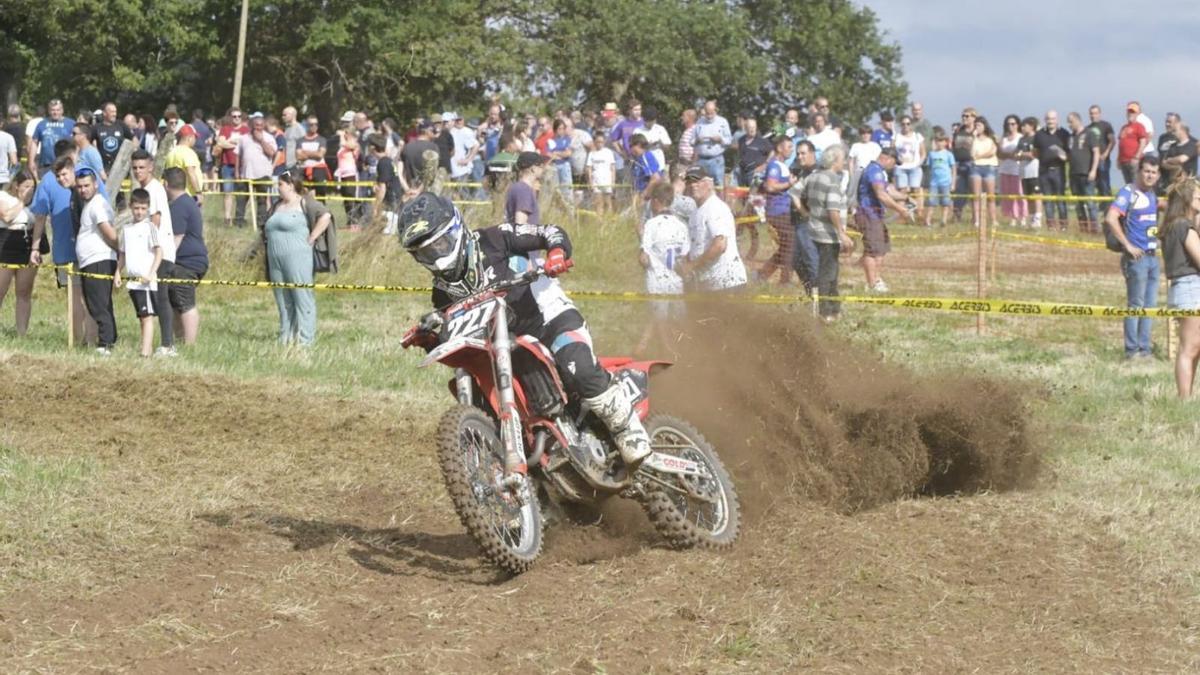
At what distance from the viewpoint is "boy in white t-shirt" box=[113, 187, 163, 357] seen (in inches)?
542

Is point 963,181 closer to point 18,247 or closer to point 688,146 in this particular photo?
point 688,146

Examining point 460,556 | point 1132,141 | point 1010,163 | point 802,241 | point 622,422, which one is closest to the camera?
point 622,422

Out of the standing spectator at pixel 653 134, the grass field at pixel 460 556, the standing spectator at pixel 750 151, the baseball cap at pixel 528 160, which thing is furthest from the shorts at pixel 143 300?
the standing spectator at pixel 750 151

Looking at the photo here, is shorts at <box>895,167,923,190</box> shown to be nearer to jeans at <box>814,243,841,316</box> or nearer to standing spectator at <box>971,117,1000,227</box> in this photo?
standing spectator at <box>971,117,1000,227</box>

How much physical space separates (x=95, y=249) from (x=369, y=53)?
31.2 meters

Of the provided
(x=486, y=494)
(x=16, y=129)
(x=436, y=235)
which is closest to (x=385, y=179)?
(x=16, y=129)

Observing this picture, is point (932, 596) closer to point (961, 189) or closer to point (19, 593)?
point (19, 593)

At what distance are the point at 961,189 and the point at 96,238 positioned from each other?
15288mm

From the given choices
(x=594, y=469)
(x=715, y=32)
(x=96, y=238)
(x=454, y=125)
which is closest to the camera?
(x=594, y=469)

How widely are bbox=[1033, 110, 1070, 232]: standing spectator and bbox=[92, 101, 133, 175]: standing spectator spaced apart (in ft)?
44.1

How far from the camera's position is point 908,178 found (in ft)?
80.5

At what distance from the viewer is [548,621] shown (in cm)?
668

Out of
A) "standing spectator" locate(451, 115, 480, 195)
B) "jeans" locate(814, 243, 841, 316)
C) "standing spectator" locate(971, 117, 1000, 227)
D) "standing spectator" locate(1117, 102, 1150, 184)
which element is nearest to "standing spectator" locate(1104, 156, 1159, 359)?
"jeans" locate(814, 243, 841, 316)

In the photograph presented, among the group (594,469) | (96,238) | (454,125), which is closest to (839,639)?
(594,469)
